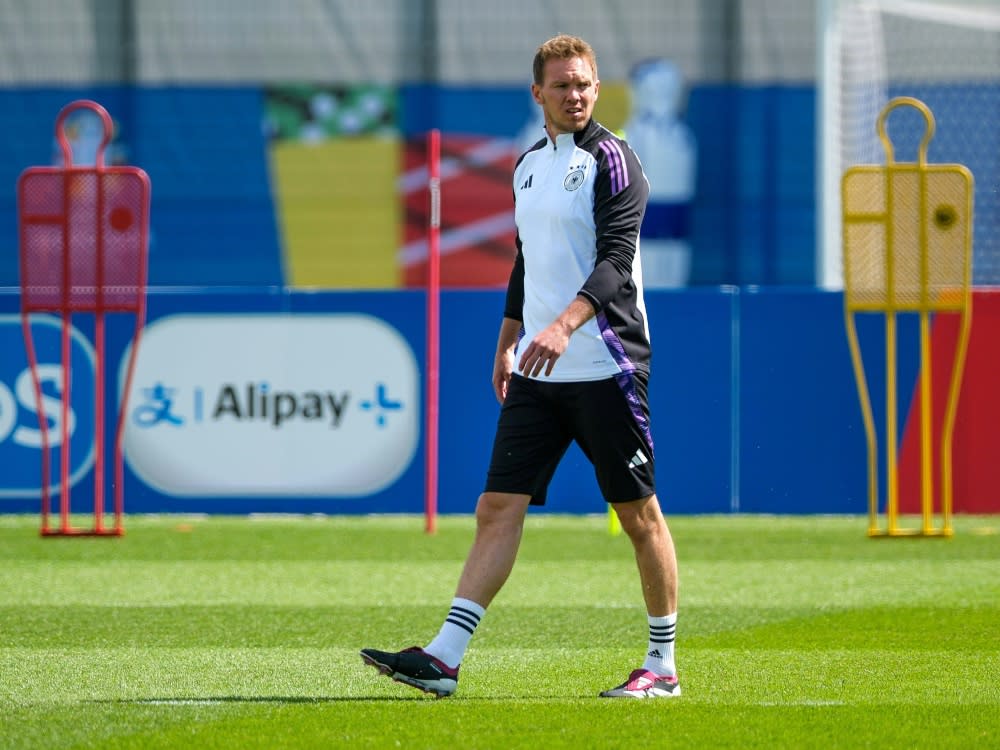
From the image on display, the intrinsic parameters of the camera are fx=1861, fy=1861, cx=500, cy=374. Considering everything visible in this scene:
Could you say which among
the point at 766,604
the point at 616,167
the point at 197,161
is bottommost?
the point at 766,604

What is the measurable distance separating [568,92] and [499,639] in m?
2.40

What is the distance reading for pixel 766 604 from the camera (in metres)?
8.19

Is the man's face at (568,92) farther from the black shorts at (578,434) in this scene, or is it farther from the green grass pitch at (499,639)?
the green grass pitch at (499,639)

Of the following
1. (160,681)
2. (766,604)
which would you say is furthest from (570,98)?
(766,604)

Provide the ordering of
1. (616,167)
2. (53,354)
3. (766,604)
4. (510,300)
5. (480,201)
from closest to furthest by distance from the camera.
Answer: (616,167)
(510,300)
(766,604)
(53,354)
(480,201)

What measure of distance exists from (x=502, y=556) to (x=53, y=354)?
7329 mm

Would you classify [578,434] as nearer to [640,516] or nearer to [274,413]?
[640,516]

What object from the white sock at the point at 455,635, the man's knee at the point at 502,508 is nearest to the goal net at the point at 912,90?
the man's knee at the point at 502,508

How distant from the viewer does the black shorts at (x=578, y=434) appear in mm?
5570

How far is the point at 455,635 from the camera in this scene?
5539 mm

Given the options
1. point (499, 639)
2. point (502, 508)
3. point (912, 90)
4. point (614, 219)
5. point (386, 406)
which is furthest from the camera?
point (912, 90)

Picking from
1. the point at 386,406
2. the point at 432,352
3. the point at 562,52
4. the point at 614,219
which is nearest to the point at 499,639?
the point at 614,219

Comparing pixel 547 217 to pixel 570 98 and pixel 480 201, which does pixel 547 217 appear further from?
pixel 480 201

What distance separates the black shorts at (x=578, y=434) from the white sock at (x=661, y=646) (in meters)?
0.40
